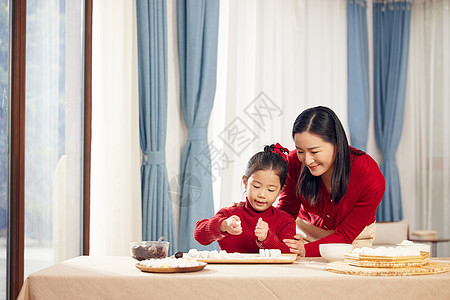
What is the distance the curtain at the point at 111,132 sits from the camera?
353 centimetres

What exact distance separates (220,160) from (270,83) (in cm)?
82

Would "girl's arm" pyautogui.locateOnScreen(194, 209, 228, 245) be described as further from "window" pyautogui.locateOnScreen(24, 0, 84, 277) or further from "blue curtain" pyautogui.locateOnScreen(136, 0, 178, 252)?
"blue curtain" pyautogui.locateOnScreen(136, 0, 178, 252)

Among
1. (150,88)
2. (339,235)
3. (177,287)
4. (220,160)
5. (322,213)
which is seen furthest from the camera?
(220,160)

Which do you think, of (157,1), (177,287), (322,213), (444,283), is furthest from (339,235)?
(157,1)

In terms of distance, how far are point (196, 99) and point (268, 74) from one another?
2.55 ft

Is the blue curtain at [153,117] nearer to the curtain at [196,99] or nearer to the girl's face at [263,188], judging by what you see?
the curtain at [196,99]

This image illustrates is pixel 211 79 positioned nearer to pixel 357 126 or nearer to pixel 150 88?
pixel 150 88

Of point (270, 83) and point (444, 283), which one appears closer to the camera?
point (444, 283)

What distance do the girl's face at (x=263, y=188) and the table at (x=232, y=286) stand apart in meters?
0.65

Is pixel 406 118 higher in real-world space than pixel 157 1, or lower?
lower

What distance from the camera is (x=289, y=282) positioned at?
1.46 m

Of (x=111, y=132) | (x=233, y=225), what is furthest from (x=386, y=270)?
(x=111, y=132)

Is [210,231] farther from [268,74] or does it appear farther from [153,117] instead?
[268,74]

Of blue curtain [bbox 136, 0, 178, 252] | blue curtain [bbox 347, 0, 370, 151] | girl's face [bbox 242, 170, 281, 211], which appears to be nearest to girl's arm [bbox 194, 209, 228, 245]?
girl's face [bbox 242, 170, 281, 211]
